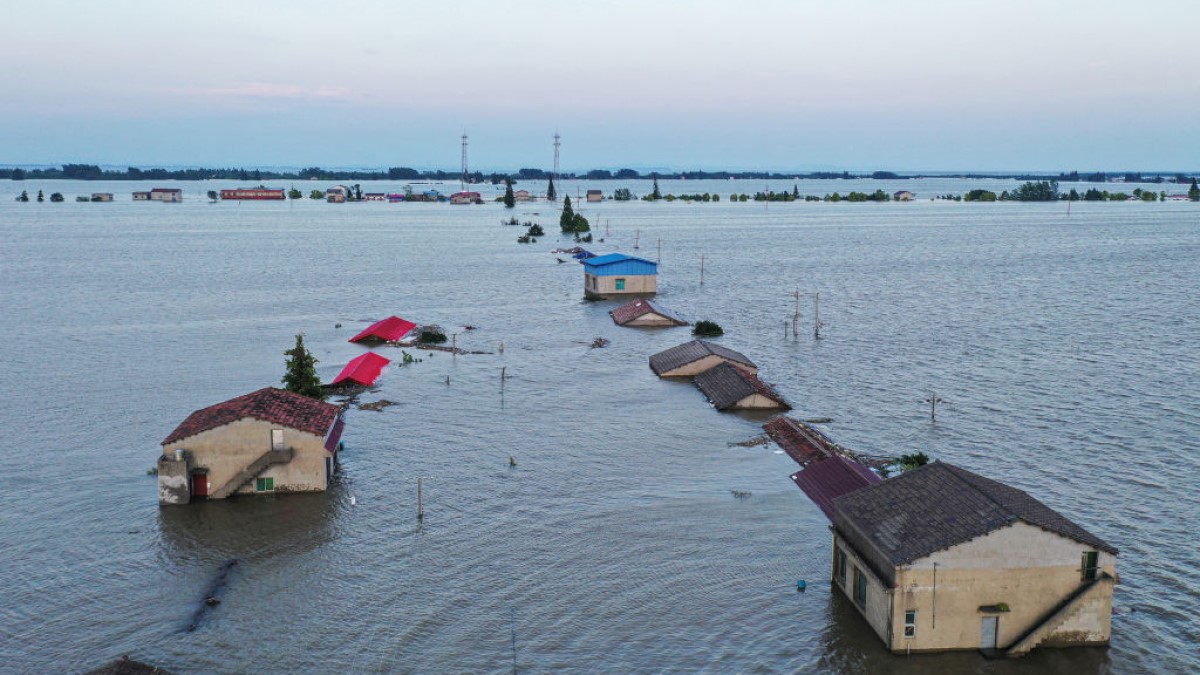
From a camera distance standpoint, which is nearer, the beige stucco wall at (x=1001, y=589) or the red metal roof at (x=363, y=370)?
the beige stucco wall at (x=1001, y=589)

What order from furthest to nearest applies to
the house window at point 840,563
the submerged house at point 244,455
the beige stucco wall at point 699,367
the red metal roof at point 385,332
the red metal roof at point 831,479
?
the red metal roof at point 385,332, the beige stucco wall at point 699,367, the submerged house at point 244,455, the red metal roof at point 831,479, the house window at point 840,563

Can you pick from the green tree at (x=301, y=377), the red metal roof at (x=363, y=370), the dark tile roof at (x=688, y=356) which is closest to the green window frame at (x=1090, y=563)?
the dark tile roof at (x=688, y=356)

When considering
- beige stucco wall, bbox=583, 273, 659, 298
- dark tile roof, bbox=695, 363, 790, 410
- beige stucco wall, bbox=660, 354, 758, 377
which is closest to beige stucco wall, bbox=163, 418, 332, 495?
dark tile roof, bbox=695, 363, 790, 410

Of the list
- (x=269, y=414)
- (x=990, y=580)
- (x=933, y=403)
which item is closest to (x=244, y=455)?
(x=269, y=414)

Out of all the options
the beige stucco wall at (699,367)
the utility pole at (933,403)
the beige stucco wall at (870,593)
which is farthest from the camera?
the beige stucco wall at (699,367)

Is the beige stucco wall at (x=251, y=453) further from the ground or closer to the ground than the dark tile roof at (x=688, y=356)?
closer to the ground

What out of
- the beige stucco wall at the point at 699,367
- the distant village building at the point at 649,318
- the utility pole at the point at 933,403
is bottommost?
the utility pole at the point at 933,403

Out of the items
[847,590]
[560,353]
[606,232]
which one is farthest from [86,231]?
[847,590]

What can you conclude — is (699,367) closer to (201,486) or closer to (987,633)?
(201,486)

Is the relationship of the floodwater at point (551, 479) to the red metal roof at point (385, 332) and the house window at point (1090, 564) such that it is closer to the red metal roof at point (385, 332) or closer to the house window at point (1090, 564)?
the house window at point (1090, 564)

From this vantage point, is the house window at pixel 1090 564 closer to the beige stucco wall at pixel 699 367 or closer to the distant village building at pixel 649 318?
the beige stucco wall at pixel 699 367
